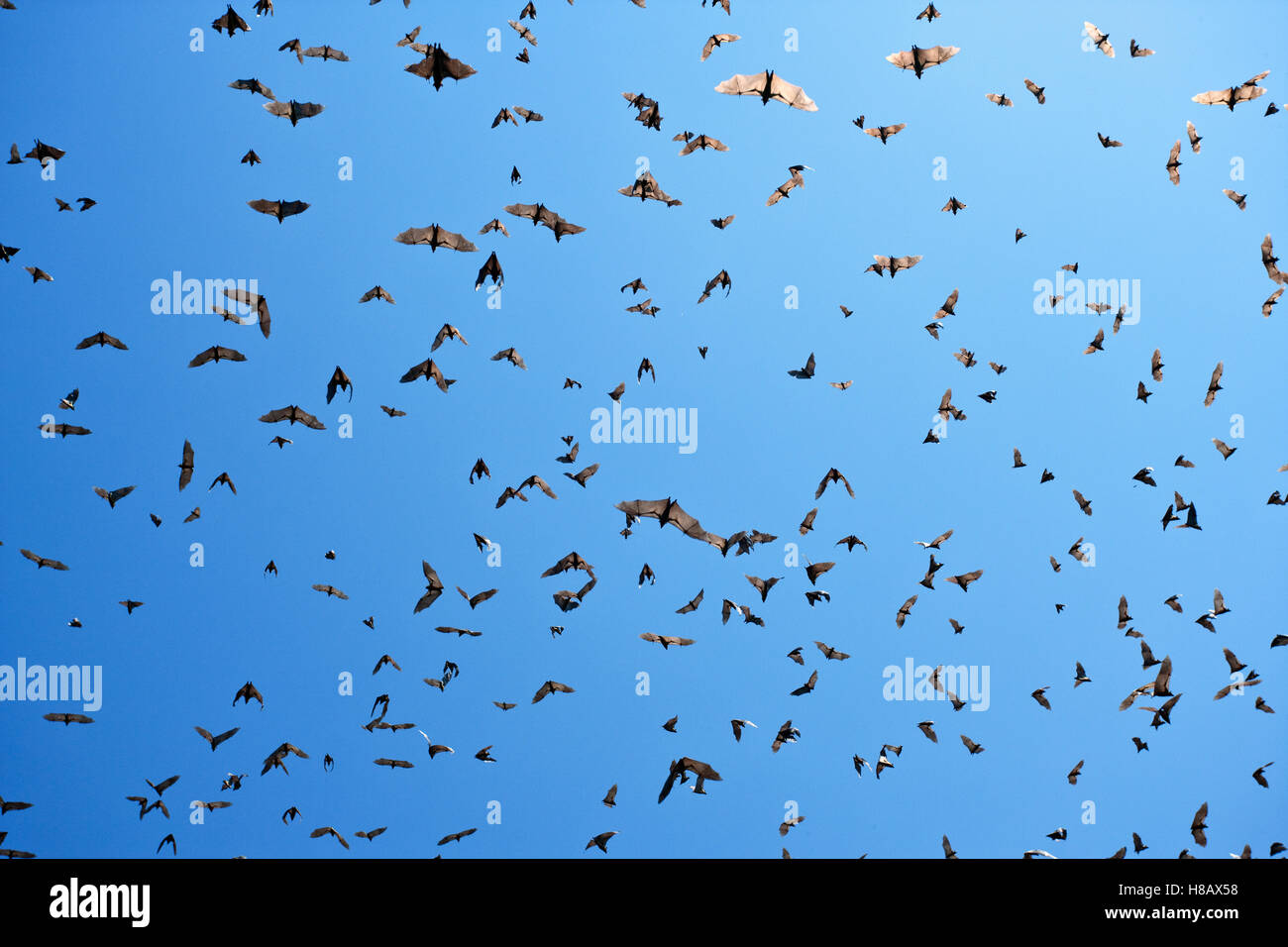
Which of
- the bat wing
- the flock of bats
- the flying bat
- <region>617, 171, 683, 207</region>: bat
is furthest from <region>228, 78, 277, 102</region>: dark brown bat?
the flying bat

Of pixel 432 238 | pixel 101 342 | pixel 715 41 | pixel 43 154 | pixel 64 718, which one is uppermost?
pixel 715 41

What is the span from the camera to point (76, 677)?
5.70 metres

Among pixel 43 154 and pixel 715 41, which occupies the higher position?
pixel 715 41

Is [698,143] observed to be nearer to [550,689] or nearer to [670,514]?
[670,514]

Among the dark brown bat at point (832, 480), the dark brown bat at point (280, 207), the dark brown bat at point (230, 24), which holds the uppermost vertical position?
the dark brown bat at point (230, 24)

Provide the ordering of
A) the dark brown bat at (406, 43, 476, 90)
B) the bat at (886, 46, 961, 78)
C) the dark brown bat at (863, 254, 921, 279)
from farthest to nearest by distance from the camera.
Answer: the dark brown bat at (863, 254, 921, 279) < the bat at (886, 46, 961, 78) < the dark brown bat at (406, 43, 476, 90)

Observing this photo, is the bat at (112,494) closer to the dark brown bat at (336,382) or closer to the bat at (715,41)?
the dark brown bat at (336,382)

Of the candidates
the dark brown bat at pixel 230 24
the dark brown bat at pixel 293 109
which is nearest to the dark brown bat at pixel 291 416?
the dark brown bat at pixel 293 109

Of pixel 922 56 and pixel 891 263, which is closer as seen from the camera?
pixel 922 56

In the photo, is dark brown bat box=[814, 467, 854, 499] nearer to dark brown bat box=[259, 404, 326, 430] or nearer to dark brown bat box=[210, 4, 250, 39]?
dark brown bat box=[259, 404, 326, 430]

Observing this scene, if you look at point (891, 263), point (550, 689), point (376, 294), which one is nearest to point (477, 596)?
point (550, 689)

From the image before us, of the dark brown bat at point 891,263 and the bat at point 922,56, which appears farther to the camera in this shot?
the dark brown bat at point 891,263
